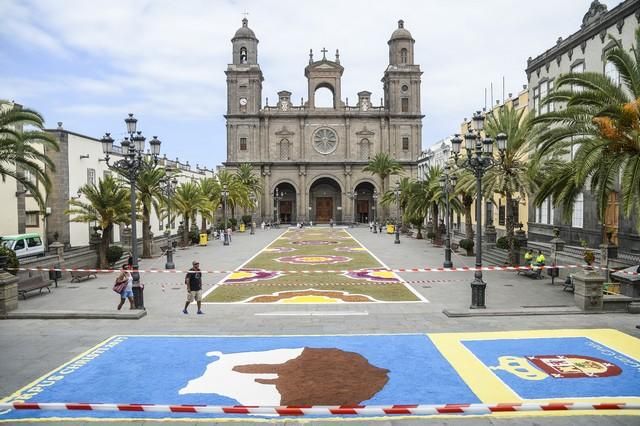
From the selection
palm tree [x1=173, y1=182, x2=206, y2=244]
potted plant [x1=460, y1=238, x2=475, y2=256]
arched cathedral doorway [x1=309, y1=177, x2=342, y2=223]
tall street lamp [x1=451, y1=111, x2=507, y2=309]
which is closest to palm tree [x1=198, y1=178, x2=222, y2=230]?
palm tree [x1=173, y1=182, x2=206, y2=244]

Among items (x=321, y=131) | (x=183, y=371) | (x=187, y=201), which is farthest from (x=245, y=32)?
(x=183, y=371)

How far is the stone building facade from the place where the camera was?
78.4 ft

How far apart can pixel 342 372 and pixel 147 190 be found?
2554 cm

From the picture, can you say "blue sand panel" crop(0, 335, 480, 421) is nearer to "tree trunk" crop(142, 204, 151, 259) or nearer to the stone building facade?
the stone building facade

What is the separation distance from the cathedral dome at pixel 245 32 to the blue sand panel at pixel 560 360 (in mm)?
70942

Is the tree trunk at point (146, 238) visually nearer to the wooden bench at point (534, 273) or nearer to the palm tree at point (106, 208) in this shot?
the palm tree at point (106, 208)

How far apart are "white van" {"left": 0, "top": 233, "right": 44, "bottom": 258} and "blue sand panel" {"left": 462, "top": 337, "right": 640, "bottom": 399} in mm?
25656

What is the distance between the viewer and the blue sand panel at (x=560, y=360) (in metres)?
9.20

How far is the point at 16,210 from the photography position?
30547mm

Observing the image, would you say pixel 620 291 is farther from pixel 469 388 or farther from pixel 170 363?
pixel 170 363

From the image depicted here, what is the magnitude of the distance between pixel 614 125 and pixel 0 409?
16.9 metres

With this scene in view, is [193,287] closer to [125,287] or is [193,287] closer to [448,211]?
[125,287]

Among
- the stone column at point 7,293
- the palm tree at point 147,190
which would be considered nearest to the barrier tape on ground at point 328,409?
the stone column at point 7,293

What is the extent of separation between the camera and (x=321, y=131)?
254ft
